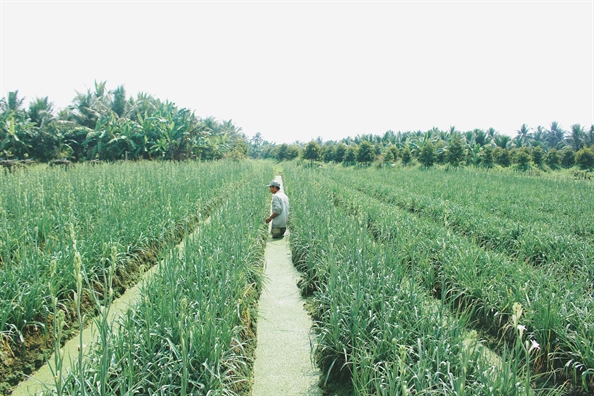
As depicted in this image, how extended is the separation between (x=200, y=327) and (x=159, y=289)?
58cm

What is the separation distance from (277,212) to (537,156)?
3526 cm

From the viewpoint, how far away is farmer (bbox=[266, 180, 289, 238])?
786cm

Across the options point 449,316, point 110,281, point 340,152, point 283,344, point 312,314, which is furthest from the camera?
Answer: point 340,152

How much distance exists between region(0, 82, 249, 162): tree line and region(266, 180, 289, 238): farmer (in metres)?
16.9

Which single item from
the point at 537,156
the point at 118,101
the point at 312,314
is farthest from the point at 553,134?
the point at 312,314

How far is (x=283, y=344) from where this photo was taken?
3.70 m

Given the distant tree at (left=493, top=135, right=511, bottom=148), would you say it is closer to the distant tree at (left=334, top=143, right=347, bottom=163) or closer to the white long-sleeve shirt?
the distant tree at (left=334, top=143, right=347, bottom=163)

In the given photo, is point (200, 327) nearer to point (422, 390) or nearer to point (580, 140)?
point (422, 390)

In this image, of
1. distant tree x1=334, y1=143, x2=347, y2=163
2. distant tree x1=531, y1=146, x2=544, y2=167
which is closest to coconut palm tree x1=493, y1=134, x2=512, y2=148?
distant tree x1=531, y1=146, x2=544, y2=167

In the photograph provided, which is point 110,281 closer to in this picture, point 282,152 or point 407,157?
point 407,157

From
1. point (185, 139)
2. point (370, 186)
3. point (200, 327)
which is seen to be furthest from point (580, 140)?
point (200, 327)

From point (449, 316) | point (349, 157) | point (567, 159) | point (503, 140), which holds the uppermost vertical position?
point (503, 140)

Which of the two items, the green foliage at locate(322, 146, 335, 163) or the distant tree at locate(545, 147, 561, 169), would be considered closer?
the distant tree at locate(545, 147, 561, 169)

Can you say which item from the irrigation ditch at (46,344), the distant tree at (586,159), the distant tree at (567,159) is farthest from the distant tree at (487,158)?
the irrigation ditch at (46,344)
